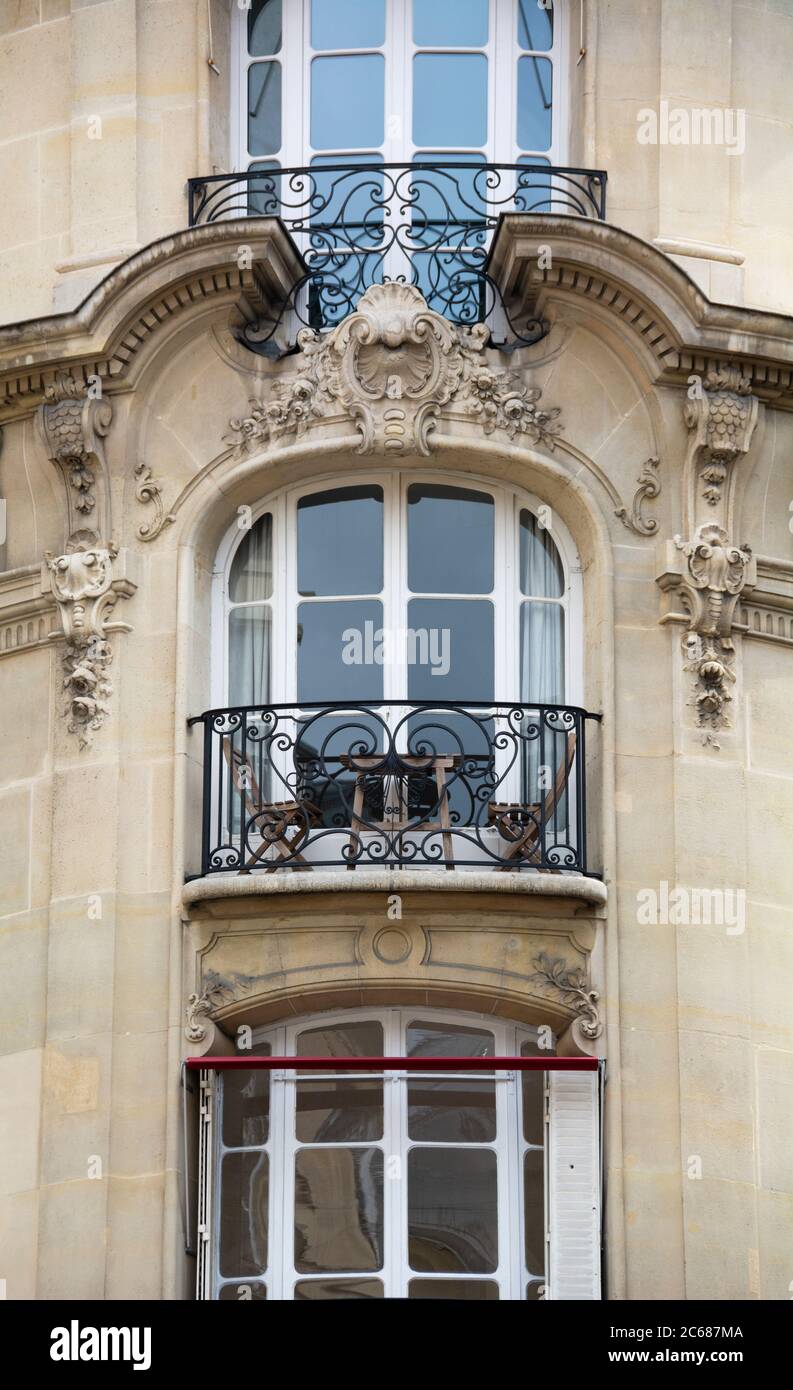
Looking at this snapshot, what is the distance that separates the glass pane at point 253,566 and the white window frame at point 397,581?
4cm

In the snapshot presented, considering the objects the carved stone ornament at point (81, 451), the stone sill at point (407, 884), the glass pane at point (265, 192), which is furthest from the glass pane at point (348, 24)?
the stone sill at point (407, 884)

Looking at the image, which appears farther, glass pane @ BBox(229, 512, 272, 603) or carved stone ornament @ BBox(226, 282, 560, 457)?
glass pane @ BBox(229, 512, 272, 603)

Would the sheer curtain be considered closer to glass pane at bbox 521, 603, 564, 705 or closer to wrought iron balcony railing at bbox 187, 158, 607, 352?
glass pane at bbox 521, 603, 564, 705

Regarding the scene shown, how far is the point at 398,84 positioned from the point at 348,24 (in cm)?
48

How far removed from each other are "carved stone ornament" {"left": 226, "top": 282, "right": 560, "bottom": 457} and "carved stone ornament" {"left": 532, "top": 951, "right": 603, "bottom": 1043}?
2805mm

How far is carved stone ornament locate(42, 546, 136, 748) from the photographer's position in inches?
615

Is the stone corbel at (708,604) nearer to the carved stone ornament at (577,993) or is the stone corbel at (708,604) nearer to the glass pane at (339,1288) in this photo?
the carved stone ornament at (577,993)

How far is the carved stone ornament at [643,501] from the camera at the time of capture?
51.6 ft

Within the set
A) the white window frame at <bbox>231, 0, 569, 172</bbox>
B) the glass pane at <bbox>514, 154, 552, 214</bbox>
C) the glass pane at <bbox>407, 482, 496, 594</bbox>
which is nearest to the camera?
the glass pane at <bbox>407, 482, 496, 594</bbox>

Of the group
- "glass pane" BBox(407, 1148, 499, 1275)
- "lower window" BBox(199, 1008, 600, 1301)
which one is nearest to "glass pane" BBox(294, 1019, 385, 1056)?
"lower window" BBox(199, 1008, 600, 1301)

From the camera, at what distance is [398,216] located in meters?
16.3

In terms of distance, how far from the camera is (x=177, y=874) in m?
15.3

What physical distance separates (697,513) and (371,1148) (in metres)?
3.69
